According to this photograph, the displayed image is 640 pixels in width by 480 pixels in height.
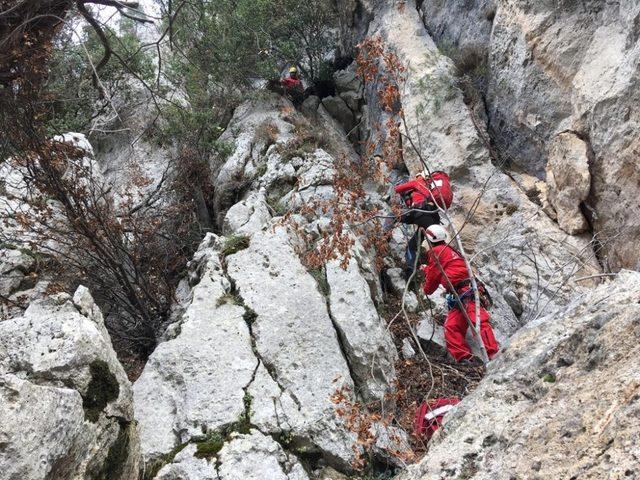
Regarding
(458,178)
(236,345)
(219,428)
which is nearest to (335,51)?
(458,178)

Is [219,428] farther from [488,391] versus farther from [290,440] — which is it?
[488,391]

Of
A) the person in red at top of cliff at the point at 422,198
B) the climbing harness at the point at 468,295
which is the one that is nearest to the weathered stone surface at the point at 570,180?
the person in red at top of cliff at the point at 422,198

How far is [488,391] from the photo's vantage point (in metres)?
2.90

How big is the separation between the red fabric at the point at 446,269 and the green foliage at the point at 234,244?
8.31 ft

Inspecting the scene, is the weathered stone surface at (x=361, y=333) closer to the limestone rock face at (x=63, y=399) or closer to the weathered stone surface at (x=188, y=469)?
the weathered stone surface at (x=188, y=469)

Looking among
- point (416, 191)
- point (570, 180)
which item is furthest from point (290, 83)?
point (570, 180)

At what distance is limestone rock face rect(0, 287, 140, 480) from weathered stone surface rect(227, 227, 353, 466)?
176cm

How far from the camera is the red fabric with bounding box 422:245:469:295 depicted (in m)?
5.90

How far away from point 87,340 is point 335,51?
10808 millimetres

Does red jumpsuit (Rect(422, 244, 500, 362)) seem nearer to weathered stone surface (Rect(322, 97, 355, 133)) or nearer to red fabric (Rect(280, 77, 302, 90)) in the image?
weathered stone surface (Rect(322, 97, 355, 133))

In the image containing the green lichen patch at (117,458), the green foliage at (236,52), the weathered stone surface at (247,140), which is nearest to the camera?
the green lichen patch at (117,458)

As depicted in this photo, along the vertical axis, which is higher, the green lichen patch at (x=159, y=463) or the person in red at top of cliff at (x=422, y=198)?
the person in red at top of cliff at (x=422, y=198)

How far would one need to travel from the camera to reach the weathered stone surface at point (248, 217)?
22.4ft

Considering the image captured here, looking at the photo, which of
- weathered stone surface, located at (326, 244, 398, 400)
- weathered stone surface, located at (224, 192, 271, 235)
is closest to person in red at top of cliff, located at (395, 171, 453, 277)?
weathered stone surface, located at (326, 244, 398, 400)
